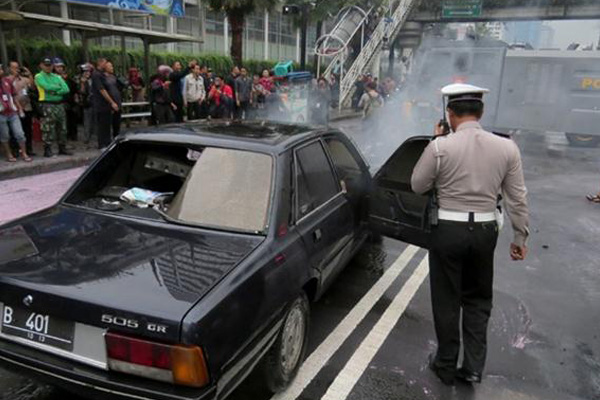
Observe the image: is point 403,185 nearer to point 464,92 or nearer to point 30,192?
point 464,92

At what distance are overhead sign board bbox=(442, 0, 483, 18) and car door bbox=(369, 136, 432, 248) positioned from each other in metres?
26.1

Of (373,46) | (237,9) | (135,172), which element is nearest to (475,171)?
(135,172)

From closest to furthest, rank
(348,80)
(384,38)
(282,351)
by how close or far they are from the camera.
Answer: (282,351)
(348,80)
(384,38)

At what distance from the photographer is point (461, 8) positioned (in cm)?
2745

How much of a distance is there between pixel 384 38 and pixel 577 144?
12199mm

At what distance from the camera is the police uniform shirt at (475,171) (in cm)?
281

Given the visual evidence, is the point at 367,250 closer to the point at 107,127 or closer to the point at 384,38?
the point at 107,127

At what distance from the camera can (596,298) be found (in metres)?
4.52

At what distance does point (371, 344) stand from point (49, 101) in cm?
737

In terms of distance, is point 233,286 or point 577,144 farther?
point 577,144

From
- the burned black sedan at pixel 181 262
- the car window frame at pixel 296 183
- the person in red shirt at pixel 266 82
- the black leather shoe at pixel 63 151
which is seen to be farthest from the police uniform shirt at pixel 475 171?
the person in red shirt at pixel 266 82

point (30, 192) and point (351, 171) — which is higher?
point (351, 171)

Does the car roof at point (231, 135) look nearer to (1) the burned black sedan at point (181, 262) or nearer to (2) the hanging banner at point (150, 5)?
(1) the burned black sedan at point (181, 262)

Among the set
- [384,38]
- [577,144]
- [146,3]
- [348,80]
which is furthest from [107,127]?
[384,38]
